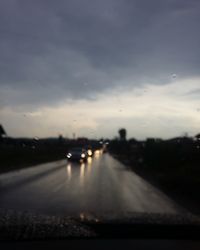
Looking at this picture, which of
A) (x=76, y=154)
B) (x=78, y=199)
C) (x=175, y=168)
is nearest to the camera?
(x=78, y=199)

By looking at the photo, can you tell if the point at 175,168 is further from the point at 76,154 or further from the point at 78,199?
the point at 78,199

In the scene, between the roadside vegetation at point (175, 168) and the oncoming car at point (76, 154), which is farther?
the oncoming car at point (76, 154)

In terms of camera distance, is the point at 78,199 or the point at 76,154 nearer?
the point at 78,199

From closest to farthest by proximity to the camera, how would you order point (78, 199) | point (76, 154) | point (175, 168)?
1. point (78, 199)
2. point (175, 168)
3. point (76, 154)

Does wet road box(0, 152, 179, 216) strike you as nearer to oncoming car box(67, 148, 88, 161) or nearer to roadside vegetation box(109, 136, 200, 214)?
roadside vegetation box(109, 136, 200, 214)

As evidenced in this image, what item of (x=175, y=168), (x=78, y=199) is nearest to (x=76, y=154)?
(x=175, y=168)

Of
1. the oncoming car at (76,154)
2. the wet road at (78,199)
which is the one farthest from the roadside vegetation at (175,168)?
the oncoming car at (76,154)

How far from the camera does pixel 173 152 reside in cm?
5584

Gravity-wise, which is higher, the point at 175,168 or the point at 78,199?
the point at 175,168

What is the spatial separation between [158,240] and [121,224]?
0.35 metres

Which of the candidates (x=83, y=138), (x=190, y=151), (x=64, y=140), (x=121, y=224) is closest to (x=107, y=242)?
(x=121, y=224)

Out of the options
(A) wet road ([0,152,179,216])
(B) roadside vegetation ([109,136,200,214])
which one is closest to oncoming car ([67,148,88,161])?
(B) roadside vegetation ([109,136,200,214])

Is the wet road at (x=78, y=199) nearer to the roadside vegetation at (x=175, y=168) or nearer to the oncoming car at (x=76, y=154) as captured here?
the roadside vegetation at (x=175, y=168)

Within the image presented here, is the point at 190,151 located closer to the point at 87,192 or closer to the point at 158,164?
the point at 158,164
